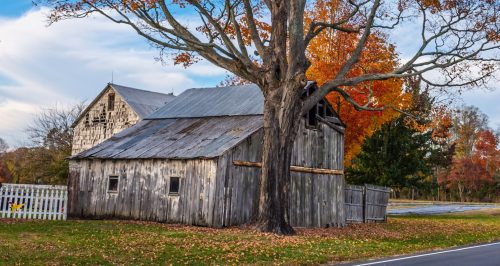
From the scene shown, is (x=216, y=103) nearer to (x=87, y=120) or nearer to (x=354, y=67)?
(x=354, y=67)

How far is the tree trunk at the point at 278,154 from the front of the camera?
1934 cm

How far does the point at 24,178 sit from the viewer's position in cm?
5412

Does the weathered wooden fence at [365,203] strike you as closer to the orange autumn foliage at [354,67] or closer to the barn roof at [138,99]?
the orange autumn foliage at [354,67]

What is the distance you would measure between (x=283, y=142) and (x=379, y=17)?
6936 millimetres

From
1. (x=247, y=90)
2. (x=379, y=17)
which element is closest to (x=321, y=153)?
(x=247, y=90)

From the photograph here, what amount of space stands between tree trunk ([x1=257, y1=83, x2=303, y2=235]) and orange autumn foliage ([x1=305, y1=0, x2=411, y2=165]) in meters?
12.8

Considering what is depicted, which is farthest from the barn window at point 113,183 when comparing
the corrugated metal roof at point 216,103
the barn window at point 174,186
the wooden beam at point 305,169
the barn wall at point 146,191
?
the wooden beam at point 305,169

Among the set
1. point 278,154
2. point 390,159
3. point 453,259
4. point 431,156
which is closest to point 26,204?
point 278,154

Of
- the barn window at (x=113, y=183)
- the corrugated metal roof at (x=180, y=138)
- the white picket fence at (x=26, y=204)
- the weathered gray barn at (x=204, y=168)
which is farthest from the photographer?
the barn window at (x=113, y=183)

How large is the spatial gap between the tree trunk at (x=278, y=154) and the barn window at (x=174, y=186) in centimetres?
450

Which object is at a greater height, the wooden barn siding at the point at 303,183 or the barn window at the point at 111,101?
the barn window at the point at 111,101

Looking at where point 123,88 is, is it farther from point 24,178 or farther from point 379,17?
point 379,17

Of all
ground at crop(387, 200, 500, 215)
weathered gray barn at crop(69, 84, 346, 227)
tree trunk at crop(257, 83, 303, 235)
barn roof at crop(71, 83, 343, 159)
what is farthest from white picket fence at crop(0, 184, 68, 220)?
ground at crop(387, 200, 500, 215)

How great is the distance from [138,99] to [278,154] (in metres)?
27.1
